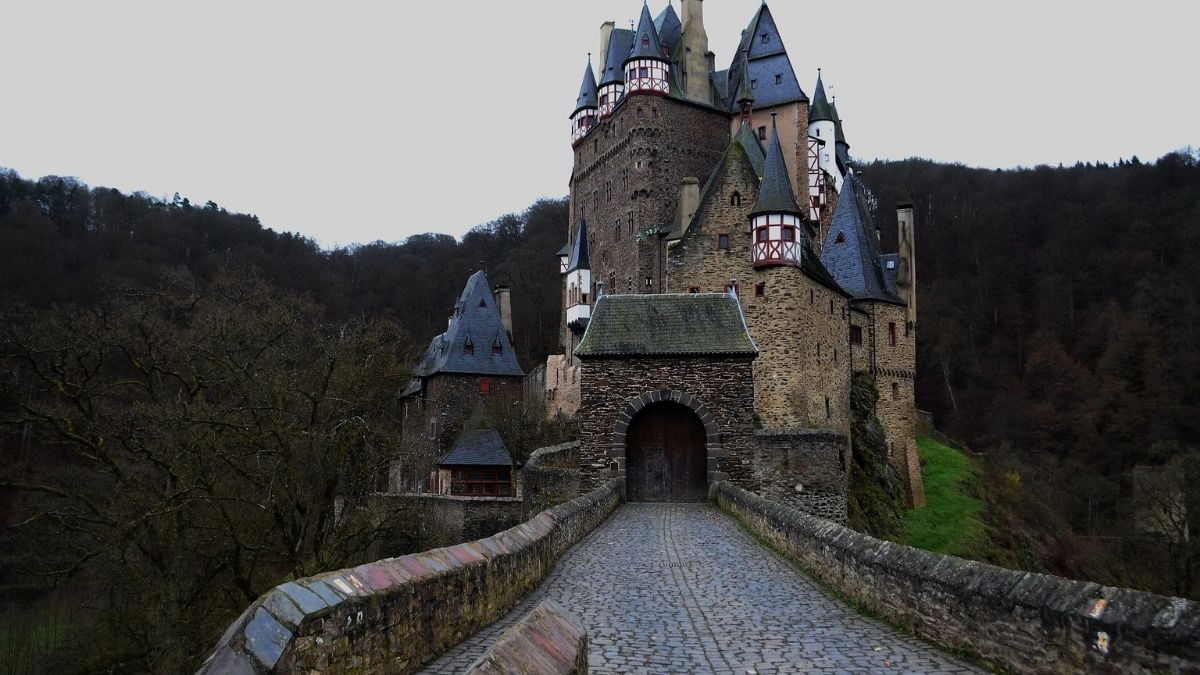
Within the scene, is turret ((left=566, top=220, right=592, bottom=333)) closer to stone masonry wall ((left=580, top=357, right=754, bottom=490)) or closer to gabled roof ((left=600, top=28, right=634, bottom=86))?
gabled roof ((left=600, top=28, right=634, bottom=86))

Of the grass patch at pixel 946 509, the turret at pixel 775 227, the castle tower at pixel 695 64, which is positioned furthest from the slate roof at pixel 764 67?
the grass patch at pixel 946 509

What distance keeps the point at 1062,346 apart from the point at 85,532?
2499 inches

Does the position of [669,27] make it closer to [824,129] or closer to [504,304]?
[824,129]

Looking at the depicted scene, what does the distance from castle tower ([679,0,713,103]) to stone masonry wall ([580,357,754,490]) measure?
29.1 metres

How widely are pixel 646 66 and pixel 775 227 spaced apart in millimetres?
16802

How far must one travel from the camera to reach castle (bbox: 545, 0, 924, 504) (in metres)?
21.4

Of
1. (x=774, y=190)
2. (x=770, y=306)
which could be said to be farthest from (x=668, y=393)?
(x=774, y=190)

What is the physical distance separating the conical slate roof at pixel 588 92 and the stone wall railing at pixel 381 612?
46.6m

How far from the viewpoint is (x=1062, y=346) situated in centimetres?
6391

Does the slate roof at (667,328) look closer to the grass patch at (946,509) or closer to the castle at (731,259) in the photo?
the castle at (731,259)

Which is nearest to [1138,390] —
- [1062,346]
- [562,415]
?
[1062,346]

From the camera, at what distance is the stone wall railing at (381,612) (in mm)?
4012

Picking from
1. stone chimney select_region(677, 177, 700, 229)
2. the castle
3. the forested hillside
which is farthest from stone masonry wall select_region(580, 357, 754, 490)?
stone chimney select_region(677, 177, 700, 229)

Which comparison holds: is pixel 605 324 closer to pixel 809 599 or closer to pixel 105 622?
pixel 105 622
